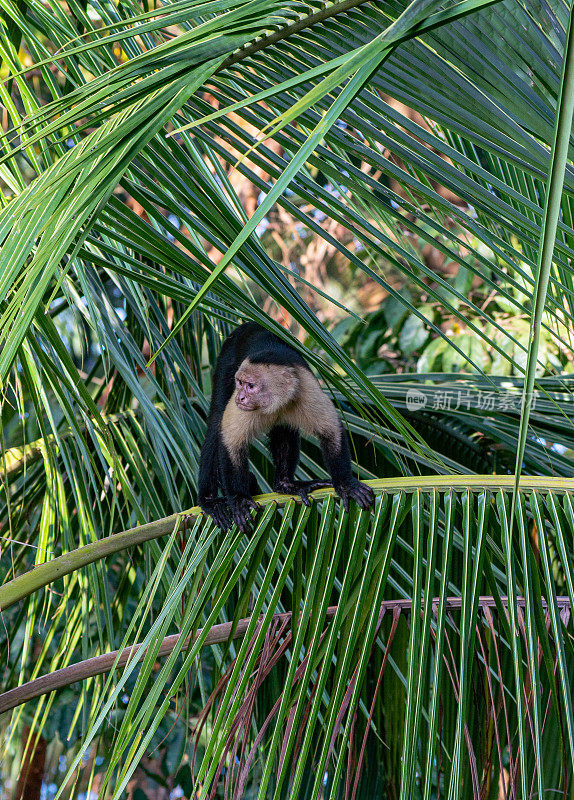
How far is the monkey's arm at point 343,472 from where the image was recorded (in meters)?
1.47

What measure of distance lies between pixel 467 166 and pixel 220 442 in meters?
1.21

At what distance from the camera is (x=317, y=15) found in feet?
2.92

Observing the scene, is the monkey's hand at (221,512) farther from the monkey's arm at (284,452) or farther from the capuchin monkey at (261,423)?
the monkey's arm at (284,452)

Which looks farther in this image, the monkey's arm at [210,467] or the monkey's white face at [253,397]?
the monkey's arm at [210,467]

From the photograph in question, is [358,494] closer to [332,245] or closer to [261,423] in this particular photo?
[332,245]

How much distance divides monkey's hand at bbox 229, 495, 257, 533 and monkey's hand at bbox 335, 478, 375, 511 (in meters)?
0.21

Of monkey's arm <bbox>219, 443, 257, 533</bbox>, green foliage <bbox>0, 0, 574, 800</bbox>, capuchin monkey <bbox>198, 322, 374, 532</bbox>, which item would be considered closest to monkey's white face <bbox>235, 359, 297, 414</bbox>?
capuchin monkey <bbox>198, 322, 374, 532</bbox>

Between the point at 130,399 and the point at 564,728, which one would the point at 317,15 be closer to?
the point at 564,728

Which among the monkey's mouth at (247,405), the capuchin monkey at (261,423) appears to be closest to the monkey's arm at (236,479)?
the capuchin monkey at (261,423)

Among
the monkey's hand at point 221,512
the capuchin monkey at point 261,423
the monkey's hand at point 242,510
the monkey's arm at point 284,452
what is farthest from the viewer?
the monkey's arm at point 284,452

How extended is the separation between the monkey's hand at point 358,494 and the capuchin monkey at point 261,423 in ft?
0.63

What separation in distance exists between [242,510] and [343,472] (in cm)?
25

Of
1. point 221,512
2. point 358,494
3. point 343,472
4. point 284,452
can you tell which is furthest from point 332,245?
point 284,452

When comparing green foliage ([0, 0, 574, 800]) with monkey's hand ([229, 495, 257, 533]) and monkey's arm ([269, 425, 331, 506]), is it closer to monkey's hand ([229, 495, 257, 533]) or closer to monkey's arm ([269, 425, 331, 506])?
monkey's hand ([229, 495, 257, 533])
